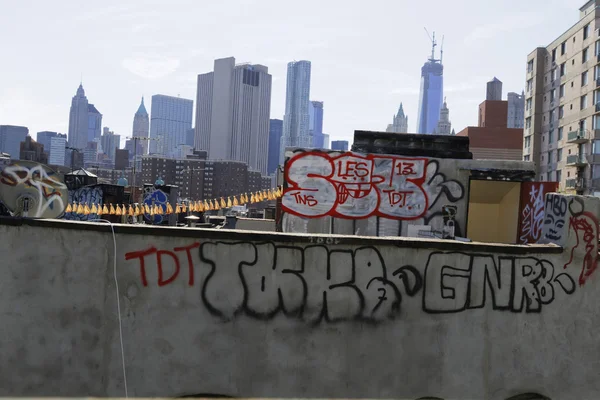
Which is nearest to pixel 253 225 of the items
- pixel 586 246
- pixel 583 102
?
pixel 586 246

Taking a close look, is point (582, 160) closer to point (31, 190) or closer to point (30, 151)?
point (31, 190)

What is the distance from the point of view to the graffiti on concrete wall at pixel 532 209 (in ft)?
39.0

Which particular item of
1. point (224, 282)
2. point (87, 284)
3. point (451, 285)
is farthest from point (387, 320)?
point (87, 284)

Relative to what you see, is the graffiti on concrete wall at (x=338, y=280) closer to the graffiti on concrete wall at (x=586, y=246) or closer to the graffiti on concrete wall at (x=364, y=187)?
the graffiti on concrete wall at (x=586, y=246)

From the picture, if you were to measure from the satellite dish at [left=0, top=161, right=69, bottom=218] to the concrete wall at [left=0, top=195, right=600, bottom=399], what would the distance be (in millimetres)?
644

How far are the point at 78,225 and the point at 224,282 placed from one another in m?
1.80

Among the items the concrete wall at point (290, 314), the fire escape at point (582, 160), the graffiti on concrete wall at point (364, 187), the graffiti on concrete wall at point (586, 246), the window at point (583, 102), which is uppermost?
the window at point (583, 102)

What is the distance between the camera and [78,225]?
19.7 feet

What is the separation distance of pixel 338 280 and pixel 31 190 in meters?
4.03

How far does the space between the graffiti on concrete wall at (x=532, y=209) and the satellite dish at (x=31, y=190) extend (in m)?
9.57

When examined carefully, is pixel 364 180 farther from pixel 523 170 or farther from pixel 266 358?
pixel 266 358

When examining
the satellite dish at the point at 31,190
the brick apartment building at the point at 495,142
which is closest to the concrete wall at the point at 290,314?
the satellite dish at the point at 31,190

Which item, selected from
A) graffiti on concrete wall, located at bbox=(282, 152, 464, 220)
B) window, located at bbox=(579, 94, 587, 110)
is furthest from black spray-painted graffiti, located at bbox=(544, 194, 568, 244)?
window, located at bbox=(579, 94, 587, 110)

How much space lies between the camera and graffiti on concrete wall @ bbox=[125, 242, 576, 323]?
6164 mm
